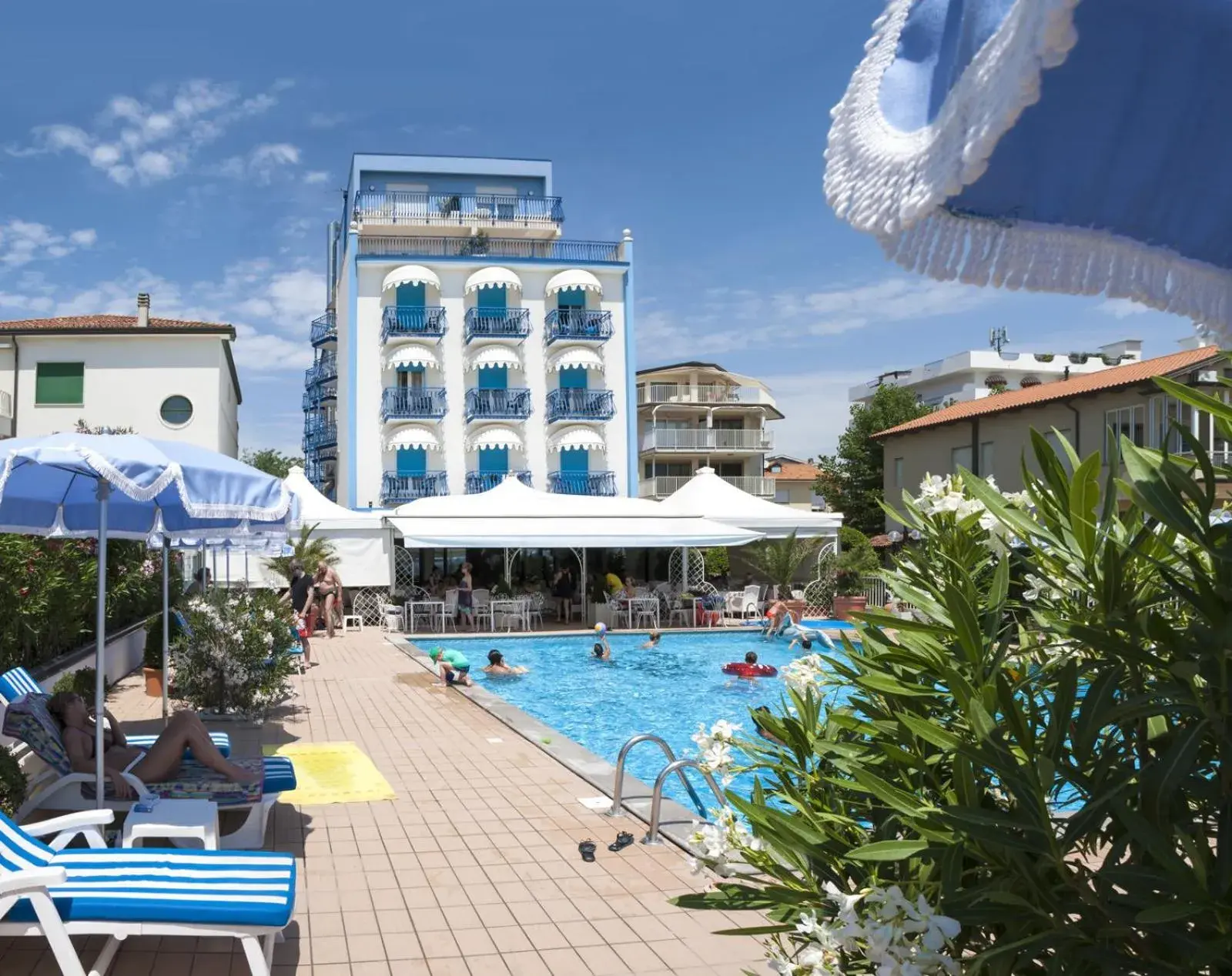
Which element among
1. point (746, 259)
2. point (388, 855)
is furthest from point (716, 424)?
point (388, 855)

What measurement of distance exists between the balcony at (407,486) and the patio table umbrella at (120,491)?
89.7ft

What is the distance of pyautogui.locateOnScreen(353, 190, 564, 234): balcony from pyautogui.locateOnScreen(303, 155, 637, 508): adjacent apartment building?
2823 mm

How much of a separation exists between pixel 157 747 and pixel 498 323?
3250 centimetres

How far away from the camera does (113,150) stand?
17.7 metres

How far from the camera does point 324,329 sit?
46406 millimetres

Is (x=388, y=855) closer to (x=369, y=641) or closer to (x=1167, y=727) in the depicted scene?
(x=1167, y=727)

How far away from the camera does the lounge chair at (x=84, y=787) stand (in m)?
6.25

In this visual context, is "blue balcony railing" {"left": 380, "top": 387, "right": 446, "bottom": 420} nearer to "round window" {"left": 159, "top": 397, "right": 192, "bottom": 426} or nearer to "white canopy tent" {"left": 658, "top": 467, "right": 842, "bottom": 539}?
"round window" {"left": 159, "top": 397, "right": 192, "bottom": 426}

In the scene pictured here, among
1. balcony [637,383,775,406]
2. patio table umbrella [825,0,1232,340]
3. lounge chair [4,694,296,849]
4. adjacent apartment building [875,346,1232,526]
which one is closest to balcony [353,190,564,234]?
balcony [637,383,775,406]

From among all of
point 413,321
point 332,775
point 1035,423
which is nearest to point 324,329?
point 413,321

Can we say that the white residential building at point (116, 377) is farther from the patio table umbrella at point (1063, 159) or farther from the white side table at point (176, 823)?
the patio table umbrella at point (1063, 159)

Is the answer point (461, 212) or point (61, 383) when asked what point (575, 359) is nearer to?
point (461, 212)

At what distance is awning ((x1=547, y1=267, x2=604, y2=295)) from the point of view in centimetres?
3853

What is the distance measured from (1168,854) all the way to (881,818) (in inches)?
37.7
